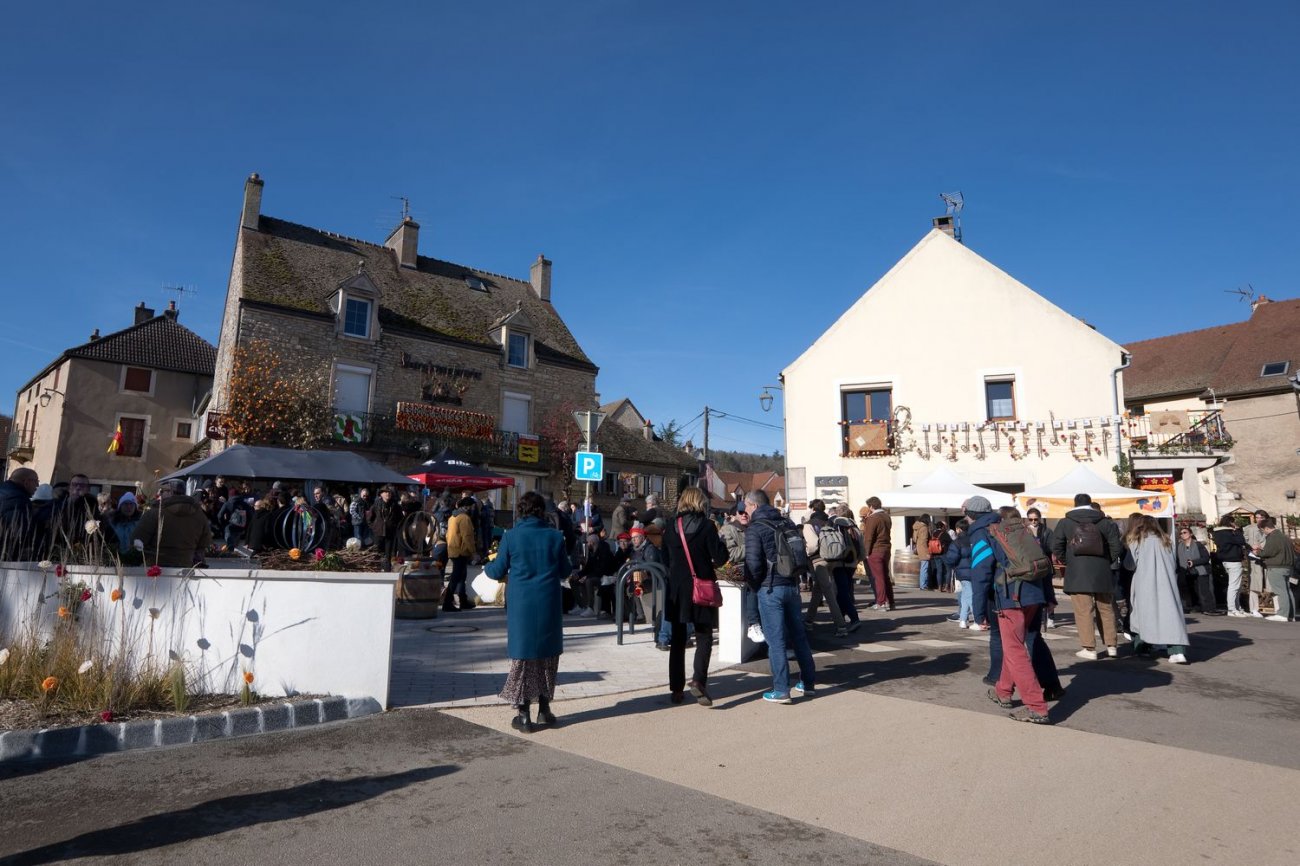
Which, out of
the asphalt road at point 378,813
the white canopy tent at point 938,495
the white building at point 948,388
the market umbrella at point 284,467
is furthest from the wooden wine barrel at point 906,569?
the asphalt road at point 378,813

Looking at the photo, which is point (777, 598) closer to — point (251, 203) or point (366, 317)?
point (366, 317)

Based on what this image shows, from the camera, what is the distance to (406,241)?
1185 inches

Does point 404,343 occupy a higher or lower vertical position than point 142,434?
higher

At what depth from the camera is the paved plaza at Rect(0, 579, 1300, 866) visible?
132 inches

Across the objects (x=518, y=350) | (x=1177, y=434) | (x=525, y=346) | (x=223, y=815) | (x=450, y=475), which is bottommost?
(x=223, y=815)

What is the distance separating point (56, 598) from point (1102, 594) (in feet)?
32.9

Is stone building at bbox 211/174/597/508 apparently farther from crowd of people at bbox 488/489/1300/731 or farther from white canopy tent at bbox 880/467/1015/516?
white canopy tent at bbox 880/467/1015/516

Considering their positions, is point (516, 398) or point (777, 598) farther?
point (516, 398)

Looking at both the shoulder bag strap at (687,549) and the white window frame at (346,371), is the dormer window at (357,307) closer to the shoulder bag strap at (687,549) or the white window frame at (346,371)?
the white window frame at (346,371)

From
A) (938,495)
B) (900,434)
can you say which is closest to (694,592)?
(938,495)

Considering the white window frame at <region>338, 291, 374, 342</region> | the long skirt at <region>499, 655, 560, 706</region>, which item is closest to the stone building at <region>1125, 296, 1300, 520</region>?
the long skirt at <region>499, 655, 560, 706</region>

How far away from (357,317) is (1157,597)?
79.5 feet

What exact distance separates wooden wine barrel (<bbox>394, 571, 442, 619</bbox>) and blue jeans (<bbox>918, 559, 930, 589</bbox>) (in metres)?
11.5

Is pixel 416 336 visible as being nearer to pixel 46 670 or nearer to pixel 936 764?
pixel 46 670
